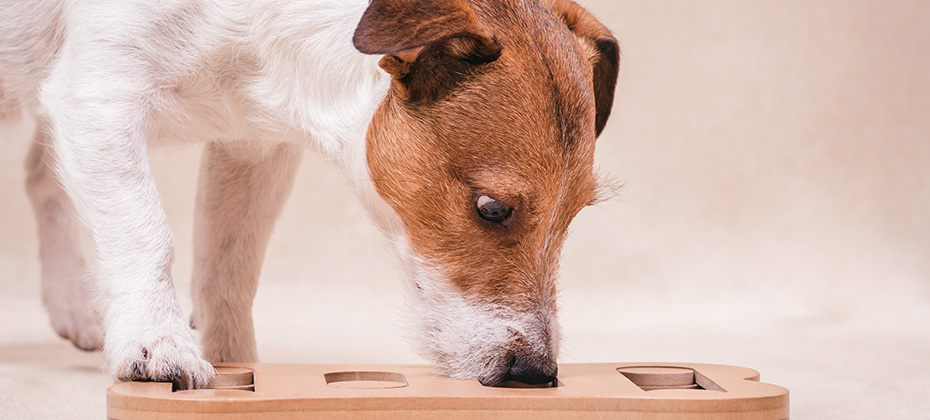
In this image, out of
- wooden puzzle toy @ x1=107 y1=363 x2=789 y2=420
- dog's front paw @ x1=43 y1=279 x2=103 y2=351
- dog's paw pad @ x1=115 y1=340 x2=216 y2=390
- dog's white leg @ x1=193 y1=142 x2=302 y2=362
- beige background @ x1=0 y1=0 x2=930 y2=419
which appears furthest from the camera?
beige background @ x1=0 y1=0 x2=930 y2=419

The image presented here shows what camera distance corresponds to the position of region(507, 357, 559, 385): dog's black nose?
2.03 metres

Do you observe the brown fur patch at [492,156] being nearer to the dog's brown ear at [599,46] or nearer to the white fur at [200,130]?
the white fur at [200,130]

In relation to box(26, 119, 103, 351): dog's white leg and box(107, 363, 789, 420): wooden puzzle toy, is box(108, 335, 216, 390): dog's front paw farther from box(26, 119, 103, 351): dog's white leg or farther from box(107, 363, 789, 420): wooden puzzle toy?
box(26, 119, 103, 351): dog's white leg

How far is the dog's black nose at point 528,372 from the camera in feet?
6.64

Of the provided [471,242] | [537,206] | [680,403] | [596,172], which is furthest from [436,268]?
[680,403]

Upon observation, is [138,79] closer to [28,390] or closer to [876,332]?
[28,390]

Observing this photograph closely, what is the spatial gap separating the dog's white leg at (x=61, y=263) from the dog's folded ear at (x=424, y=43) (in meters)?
1.74

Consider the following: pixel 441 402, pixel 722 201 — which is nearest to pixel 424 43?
pixel 441 402

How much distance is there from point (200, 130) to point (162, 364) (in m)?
0.78

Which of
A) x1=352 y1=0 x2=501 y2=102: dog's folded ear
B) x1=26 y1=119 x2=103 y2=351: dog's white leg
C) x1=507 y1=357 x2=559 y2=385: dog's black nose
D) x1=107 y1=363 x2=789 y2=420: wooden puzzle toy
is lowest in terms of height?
x1=107 y1=363 x2=789 y2=420: wooden puzzle toy

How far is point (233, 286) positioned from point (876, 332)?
8.02 ft

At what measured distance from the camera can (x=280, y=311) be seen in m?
4.25

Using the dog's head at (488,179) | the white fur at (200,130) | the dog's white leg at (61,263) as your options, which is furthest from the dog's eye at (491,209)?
the dog's white leg at (61,263)

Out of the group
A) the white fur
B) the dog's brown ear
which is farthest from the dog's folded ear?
the dog's brown ear
